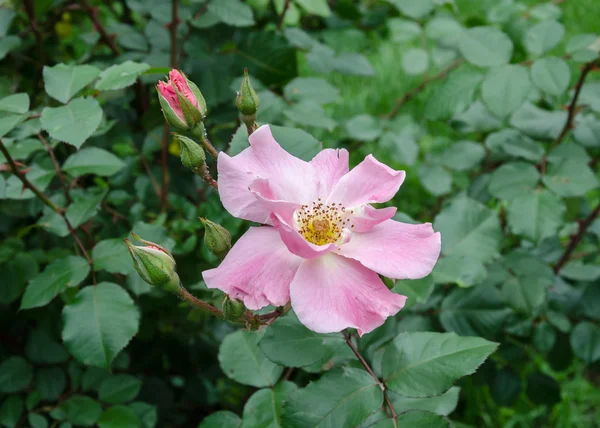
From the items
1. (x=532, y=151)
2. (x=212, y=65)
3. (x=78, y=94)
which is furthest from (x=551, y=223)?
(x=78, y=94)

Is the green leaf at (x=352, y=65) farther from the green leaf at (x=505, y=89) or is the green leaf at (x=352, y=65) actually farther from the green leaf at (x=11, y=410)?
the green leaf at (x=11, y=410)

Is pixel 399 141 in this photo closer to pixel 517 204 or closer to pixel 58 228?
pixel 517 204

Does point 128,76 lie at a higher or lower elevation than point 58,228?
higher

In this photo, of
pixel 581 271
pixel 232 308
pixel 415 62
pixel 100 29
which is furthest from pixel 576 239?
pixel 100 29

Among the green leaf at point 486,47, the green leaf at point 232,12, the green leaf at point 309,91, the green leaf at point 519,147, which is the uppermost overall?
the green leaf at point 486,47

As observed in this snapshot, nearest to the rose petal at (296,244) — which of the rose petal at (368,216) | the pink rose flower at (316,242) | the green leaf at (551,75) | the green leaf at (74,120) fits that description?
the pink rose flower at (316,242)

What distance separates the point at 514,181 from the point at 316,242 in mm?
946

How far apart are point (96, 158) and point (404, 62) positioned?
142cm

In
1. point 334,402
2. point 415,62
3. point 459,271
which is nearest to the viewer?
point 334,402

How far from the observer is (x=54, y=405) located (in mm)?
1726

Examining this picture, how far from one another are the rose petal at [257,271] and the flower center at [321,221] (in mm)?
102

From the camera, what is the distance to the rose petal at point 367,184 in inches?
42.1

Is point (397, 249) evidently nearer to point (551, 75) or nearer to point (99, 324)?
point (99, 324)

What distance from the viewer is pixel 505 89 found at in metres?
1.73
